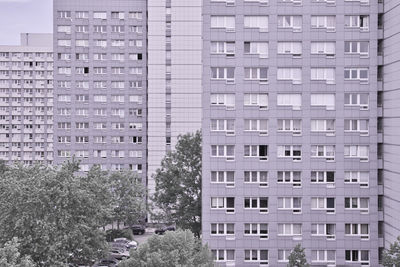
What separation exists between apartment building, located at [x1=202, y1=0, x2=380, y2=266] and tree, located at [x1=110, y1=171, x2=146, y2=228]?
22.4m

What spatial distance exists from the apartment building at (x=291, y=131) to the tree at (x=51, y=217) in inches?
450

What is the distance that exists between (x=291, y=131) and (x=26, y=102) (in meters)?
96.1

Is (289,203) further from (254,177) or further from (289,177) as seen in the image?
(254,177)

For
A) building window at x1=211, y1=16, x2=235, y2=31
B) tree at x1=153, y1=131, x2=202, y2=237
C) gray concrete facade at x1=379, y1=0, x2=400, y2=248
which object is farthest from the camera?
tree at x1=153, y1=131, x2=202, y2=237

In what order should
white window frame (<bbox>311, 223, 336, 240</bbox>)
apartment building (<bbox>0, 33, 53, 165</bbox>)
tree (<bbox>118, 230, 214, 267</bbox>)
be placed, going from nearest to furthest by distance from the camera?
1. tree (<bbox>118, 230, 214, 267</bbox>)
2. white window frame (<bbox>311, 223, 336, 240</bbox>)
3. apartment building (<bbox>0, 33, 53, 165</bbox>)

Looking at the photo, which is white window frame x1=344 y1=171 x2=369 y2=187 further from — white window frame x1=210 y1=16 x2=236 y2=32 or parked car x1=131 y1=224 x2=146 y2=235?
parked car x1=131 y1=224 x2=146 y2=235

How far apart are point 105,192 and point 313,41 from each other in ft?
83.3

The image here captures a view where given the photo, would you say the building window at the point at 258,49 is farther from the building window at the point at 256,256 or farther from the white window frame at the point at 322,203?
the building window at the point at 256,256

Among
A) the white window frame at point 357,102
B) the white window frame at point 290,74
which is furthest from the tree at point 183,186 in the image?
the white window frame at point 357,102

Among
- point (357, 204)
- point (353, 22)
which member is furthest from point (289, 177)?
point (353, 22)

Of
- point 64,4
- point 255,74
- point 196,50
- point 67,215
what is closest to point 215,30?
point 255,74

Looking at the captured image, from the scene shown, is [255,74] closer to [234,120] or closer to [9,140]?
[234,120]

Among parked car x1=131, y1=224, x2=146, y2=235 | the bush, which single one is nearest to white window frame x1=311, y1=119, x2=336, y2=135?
the bush

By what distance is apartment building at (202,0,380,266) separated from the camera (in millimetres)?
47344
